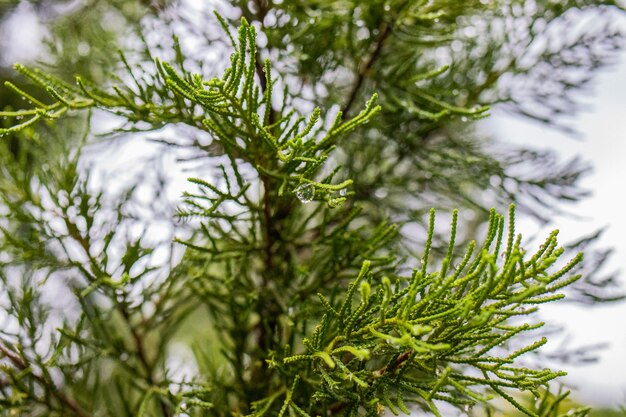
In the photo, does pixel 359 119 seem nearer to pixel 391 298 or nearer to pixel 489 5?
pixel 391 298

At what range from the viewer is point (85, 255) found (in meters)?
2.02

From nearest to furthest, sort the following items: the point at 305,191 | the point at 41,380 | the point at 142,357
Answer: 1. the point at 305,191
2. the point at 41,380
3. the point at 142,357

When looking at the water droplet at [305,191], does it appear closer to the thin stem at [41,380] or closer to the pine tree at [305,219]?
the pine tree at [305,219]

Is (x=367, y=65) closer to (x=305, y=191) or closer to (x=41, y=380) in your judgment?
(x=305, y=191)

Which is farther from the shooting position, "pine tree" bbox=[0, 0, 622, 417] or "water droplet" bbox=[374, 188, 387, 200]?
"water droplet" bbox=[374, 188, 387, 200]

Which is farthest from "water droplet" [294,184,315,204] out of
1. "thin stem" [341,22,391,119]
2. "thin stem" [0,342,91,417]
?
"thin stem" [0,342,91,417]

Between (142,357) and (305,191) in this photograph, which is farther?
(142,357)

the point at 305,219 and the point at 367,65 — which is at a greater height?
the point at 367,65

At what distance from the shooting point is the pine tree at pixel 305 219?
1.42 metres

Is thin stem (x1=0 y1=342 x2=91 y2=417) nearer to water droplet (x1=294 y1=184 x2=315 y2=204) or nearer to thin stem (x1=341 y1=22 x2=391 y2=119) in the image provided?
water droplet (x1=294 y1=184 x2=315 y2=204)

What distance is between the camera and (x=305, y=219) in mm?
2096

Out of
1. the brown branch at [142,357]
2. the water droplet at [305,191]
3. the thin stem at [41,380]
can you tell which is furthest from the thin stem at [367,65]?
the thin stem at [41,380]

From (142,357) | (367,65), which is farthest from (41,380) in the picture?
(367,65)

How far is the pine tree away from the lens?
1425 mm
